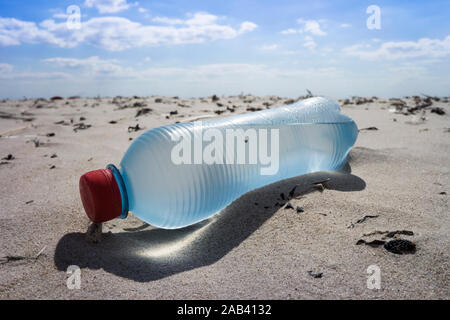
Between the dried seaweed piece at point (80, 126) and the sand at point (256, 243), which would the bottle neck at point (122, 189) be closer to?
the sand at point (256, 243)

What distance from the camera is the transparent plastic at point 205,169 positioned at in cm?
155

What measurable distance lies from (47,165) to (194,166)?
1745mm

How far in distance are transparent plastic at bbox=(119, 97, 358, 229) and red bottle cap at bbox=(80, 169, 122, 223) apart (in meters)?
0.08

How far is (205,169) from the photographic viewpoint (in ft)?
5.49

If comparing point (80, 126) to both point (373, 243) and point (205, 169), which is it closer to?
point (205, 169)

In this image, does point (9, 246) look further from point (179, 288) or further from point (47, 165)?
point (47, 165)

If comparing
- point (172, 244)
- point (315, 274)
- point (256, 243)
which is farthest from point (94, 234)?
point (315, 274)

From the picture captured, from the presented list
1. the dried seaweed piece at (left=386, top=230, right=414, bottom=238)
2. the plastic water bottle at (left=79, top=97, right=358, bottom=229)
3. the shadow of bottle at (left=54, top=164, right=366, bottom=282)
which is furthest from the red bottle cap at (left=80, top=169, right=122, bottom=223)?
the dried seaweed piece at (left=386, top=230, right=414, bottom=238)

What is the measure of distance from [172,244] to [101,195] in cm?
41

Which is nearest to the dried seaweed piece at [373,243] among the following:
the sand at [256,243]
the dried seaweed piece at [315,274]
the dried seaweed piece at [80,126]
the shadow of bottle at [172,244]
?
the sand at [256,243]

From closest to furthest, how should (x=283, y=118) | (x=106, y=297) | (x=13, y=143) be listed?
(x=106, y=297) < (x=283, y=118) < (x=13, y=143)

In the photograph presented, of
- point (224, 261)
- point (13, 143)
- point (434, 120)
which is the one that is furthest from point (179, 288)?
point (434, 120)

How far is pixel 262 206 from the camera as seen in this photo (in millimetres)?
1787

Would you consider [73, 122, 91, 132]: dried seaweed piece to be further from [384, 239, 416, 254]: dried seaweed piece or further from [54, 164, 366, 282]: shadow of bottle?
[384, 239, 416, 254]: dried seaweed piece
